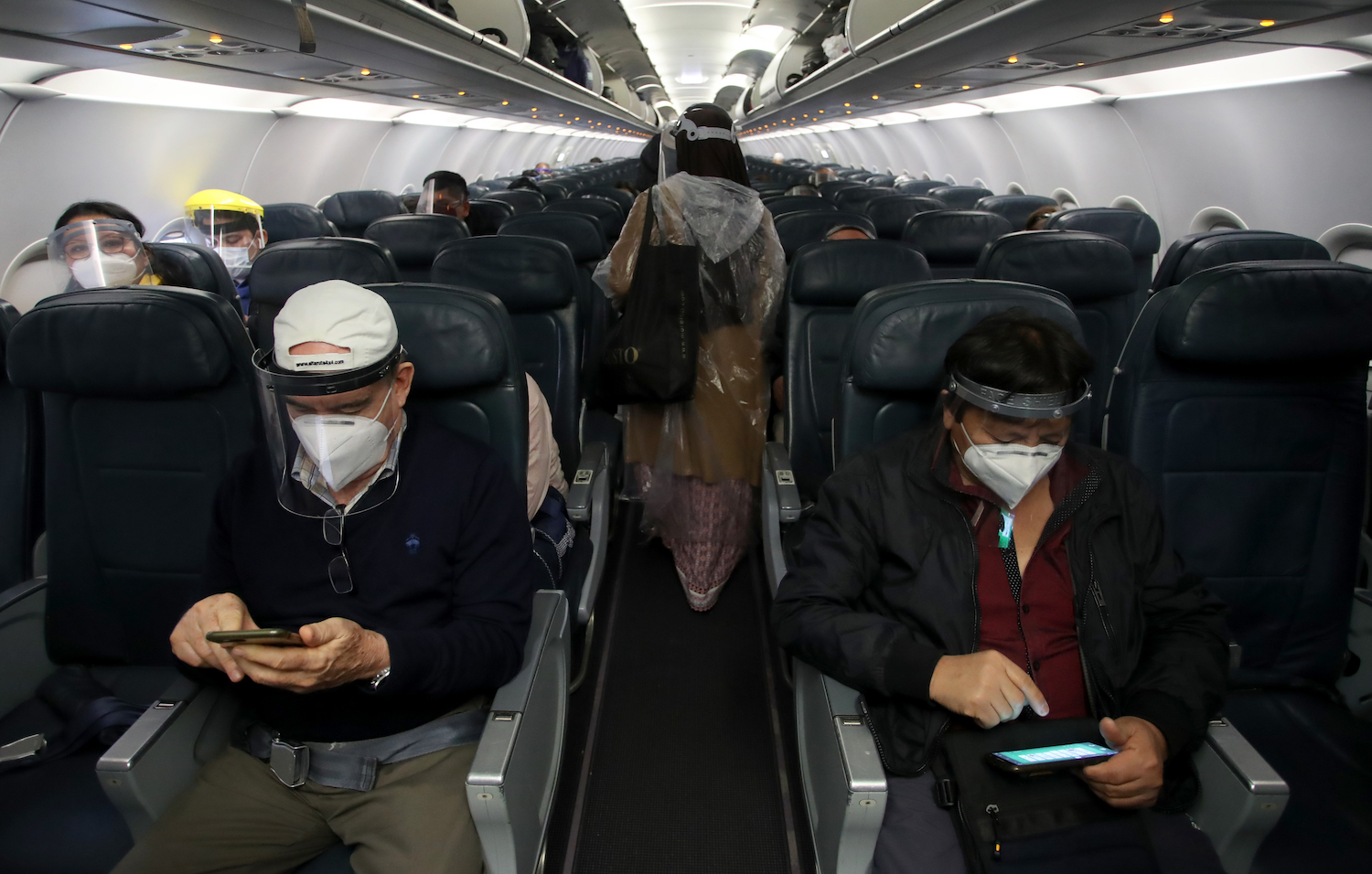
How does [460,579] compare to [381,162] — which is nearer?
[460,579]

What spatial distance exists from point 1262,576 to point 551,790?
2001mm

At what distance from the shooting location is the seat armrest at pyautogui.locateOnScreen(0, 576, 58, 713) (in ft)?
6.58

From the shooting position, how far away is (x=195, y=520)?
212 cm

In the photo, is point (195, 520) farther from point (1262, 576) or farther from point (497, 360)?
point (1262, 576)

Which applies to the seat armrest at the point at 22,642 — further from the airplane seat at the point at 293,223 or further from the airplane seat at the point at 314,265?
the airplane seat at the point at 293,223

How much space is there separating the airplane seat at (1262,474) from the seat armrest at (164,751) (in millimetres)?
2386

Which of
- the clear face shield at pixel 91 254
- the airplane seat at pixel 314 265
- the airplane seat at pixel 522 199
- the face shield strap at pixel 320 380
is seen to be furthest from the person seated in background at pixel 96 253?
the airplane seat at pixel 522 199

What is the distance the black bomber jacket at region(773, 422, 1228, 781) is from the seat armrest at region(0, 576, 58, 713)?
196 centimetres

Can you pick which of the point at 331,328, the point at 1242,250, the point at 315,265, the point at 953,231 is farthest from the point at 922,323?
the point at 953,231

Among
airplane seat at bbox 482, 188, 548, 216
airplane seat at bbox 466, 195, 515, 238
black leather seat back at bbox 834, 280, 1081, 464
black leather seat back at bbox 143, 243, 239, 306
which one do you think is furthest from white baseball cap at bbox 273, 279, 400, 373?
airplane seat at bbox 482, 188, 548, 216

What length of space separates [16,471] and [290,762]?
1305mm

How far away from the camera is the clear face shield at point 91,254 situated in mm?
2959

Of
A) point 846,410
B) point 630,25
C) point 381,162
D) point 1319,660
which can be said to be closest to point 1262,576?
point 1319,660

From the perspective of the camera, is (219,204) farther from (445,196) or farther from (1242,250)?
(1242,250)
